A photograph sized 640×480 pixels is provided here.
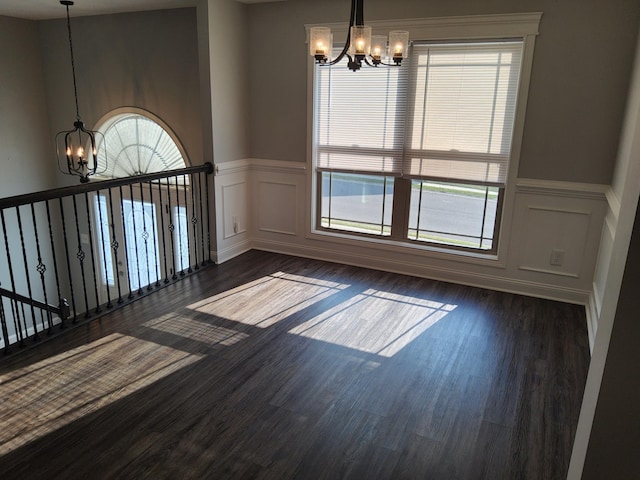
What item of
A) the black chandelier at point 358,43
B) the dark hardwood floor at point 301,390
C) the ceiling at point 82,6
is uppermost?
the ceiling at point 82,6

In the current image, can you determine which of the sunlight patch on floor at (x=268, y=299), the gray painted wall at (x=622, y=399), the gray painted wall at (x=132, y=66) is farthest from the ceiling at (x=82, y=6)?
the gray painted wall at (x=622, y=399)

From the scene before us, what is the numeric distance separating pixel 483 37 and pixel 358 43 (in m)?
1.90

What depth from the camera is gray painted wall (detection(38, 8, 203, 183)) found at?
5215mm

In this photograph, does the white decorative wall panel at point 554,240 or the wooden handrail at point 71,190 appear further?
the white decorative wall panel at point 554,240

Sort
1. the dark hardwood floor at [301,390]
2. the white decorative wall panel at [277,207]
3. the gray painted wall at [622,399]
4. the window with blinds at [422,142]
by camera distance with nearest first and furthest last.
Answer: the gray painted wall at [622,399]
the dark hardwood floor at [301,390]
the window with blinds at [422,142]
the white decorative wall panel at [277,207]

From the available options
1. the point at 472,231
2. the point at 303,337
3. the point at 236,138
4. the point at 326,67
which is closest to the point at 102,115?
the point at 236,138

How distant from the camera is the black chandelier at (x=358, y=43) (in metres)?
2.55

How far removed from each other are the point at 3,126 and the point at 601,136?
648 centimetres

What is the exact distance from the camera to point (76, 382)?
2.71 metres

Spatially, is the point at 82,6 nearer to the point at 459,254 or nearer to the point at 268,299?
the point at 268,299

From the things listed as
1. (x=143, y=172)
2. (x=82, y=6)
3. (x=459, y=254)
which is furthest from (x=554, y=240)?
(x=82, y=6)

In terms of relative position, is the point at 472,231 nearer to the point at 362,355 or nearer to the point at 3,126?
the point at 362,355

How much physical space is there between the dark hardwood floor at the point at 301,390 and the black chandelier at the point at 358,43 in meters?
1.90

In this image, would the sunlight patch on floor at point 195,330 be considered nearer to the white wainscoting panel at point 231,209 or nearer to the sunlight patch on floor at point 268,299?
the sunlight patch on floor at point 268,299
